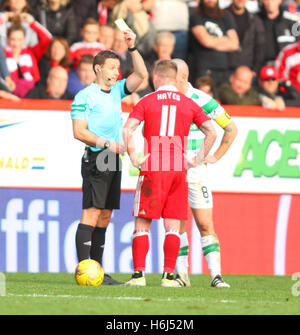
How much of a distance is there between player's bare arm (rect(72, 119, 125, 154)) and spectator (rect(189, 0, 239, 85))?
16.9 ft

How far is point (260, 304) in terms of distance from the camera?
7.95m

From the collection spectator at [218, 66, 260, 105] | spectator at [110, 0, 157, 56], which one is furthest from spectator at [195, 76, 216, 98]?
spectator at [110, 0, 157, 56]

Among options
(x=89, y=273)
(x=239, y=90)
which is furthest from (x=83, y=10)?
(x=89, y=273)

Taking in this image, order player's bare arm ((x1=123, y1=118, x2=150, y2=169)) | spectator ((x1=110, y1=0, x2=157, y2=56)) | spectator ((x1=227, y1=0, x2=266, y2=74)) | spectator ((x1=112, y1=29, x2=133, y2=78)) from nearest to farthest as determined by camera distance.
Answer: player's bare arm ((x1=123, y1=118, x2=150, y2=169))
spectator ((x1=112, y1=29, x2=133, y2=78))
spectator ((x1=110, y1=0, x2=157, y2=56))
spectator ((x1=227, y1=0, x2=266, y2=74))

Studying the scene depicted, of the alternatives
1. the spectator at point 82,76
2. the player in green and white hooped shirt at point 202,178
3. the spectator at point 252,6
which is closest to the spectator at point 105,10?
the spectator at point 82,76

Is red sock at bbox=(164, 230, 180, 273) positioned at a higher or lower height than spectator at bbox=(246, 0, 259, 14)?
lower

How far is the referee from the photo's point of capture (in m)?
9.66

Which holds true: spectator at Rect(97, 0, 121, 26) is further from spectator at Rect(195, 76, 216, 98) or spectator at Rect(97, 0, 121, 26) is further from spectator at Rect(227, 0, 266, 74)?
spectator at Rect(195, 76, 216, 98)

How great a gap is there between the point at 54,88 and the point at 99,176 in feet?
12.0

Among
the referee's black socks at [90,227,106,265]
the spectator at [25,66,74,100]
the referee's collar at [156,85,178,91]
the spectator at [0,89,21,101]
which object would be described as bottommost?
the referee's black socks at [90,227,106,265]

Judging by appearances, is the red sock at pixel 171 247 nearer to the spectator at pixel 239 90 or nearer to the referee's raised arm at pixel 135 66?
the referee's raised arm at pixel 135 66

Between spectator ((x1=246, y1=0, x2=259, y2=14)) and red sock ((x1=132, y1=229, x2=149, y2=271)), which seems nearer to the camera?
red sock ((x1=132, y1=229, x2=149, y2=271))
